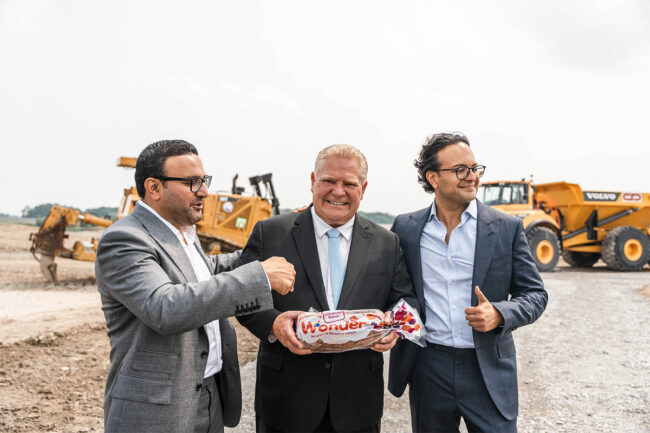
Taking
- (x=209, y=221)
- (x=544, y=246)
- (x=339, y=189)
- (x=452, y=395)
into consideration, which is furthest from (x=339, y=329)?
(x=544, y=246)

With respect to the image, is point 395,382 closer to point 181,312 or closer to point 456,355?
point 456,355

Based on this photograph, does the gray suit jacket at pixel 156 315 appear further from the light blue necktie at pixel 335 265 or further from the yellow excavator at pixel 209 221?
the yellow excavator at pixel 209 221

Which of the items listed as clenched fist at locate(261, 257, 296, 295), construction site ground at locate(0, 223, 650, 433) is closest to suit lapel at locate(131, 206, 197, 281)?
clenched fist at locate(261, 257, 296, 295)

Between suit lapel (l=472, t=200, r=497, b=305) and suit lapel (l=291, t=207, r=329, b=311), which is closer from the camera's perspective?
suit lapel (l=291, t=207, r=329, b=311)

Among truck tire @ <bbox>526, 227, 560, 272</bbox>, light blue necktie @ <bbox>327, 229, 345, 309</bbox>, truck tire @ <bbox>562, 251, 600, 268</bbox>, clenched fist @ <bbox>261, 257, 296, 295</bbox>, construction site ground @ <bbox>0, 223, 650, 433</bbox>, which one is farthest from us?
truck tire @ <bbox>562, 251, 600, 268</bbox>

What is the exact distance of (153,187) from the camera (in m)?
2.08

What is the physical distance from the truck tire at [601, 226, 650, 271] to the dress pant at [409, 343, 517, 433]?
15503mm

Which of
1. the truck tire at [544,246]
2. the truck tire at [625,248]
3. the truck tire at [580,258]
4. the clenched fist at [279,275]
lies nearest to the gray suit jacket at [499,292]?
the clenched fist at [279,275]

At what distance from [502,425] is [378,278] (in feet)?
3.12

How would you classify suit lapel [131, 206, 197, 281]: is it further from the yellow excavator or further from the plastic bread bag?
the yellow excavator

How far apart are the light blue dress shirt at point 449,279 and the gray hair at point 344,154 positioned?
0.54 metres

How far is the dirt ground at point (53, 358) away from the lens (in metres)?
4.25

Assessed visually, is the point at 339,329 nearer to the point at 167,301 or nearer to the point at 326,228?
the point at 326,228

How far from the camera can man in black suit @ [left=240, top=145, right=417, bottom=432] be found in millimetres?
2211
